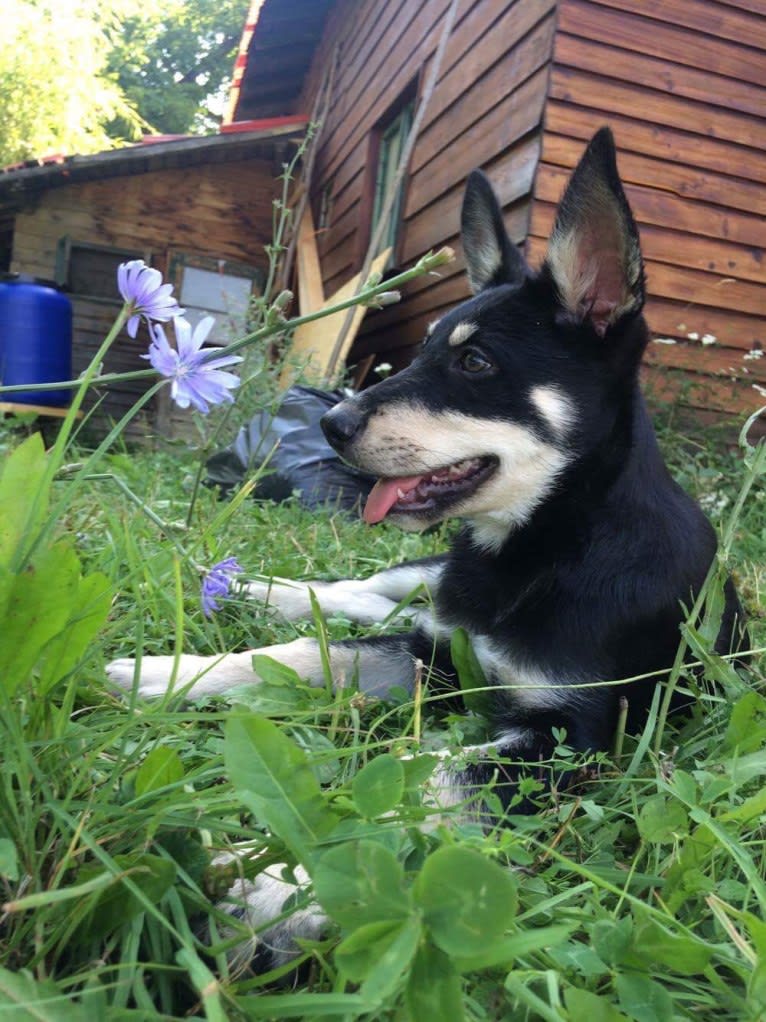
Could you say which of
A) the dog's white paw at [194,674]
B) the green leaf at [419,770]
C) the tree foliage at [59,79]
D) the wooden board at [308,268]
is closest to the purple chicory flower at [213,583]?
the dog's white paw at [194,674]

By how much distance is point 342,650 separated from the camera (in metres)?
1.92

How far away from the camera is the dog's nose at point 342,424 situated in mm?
2105

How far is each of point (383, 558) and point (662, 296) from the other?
3715mm

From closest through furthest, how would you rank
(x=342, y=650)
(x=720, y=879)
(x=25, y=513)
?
(x=25, y=513)
(x=720, y=879)
(x=342, y=650)

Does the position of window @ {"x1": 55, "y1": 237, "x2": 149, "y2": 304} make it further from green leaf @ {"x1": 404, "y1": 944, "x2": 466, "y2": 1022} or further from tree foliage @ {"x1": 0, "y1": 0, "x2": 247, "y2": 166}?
green leaf @ {"x1": 404, "y1": 944, "x2": 466, "y2": 1022}

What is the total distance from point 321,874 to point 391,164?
9.46 meters

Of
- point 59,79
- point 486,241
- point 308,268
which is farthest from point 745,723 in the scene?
point 59,79

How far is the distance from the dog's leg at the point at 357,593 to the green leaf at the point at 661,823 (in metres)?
1.06

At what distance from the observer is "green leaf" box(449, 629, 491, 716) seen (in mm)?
1679

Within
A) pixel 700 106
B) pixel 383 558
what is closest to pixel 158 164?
pixel 700 106

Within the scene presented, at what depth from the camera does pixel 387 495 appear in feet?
7.14

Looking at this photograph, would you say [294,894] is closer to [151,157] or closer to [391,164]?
[391,164]

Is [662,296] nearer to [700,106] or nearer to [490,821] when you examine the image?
[700,106]

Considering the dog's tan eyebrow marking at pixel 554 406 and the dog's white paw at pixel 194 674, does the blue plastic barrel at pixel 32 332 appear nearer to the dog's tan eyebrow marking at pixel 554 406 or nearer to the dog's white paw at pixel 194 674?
the dog's white paw at pixel 194 674
